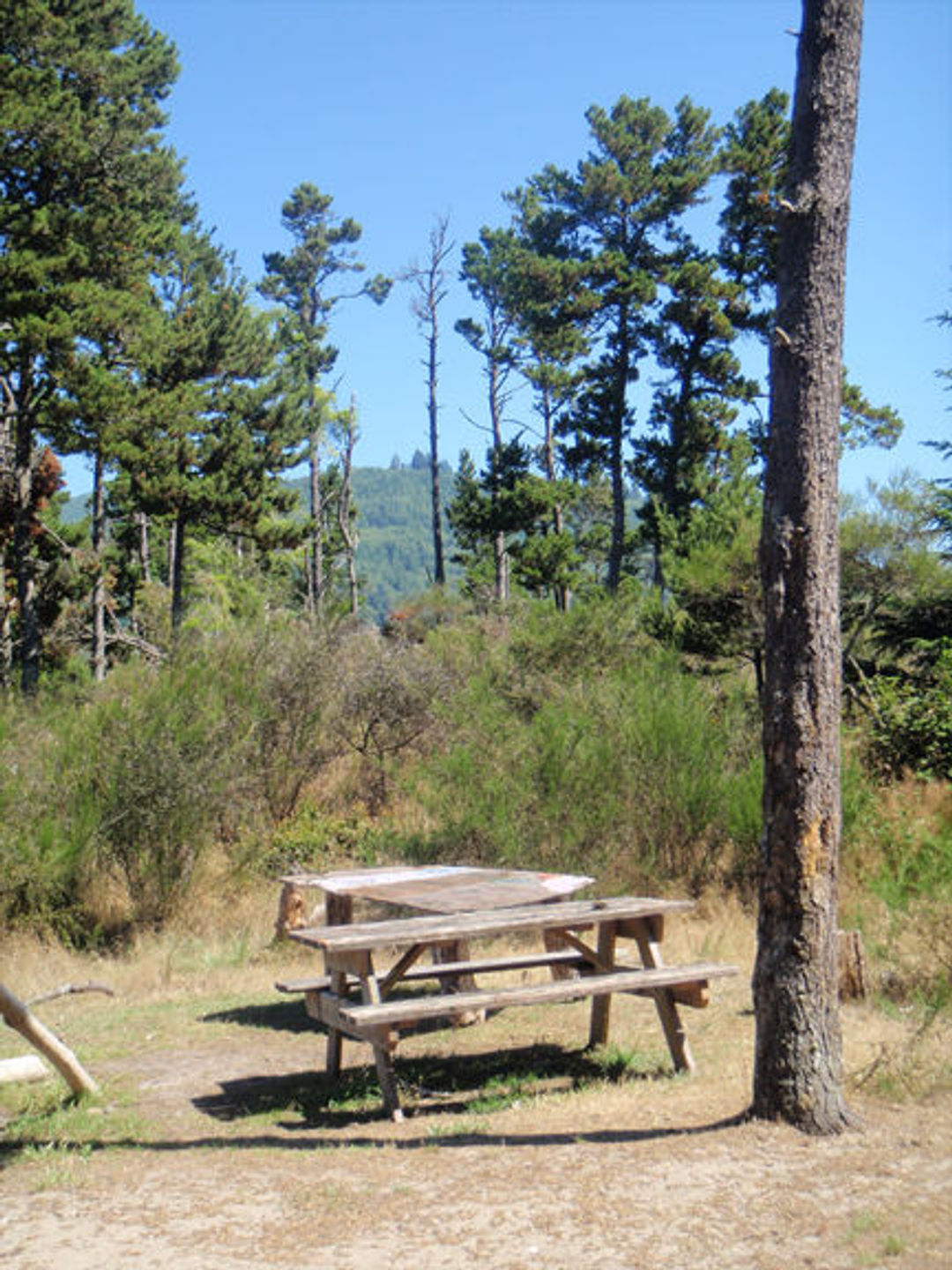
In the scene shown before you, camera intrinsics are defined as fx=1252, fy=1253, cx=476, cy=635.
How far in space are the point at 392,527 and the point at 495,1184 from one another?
6768 inches

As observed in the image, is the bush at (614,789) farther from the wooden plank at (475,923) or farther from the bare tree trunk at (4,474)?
the bare tree trunk at (4,474)

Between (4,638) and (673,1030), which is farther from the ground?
(4,638)

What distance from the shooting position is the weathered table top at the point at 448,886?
671 centimetres

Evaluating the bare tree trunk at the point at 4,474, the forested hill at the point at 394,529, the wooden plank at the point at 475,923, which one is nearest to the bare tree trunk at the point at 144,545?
the bare tree trunk at the point at 4,474

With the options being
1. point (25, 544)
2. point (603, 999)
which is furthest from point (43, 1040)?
point (25, 544)

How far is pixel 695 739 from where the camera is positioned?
1147 centimetres

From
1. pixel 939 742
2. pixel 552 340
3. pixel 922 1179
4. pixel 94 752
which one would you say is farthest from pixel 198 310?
pixel 922 1179

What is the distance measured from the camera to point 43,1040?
5.39 m

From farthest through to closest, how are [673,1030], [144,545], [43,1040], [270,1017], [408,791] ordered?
[144,545]
[408,791]
[270,1017]
[673,1030]
[43,1040]

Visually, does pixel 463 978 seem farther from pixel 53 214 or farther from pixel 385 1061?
pixel 53 214

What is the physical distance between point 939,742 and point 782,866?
6.84 m

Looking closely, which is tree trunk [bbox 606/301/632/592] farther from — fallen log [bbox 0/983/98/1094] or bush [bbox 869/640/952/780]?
fallen log [bbox 0/983/98/1094]

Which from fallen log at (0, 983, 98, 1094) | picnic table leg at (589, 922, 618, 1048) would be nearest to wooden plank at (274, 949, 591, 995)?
picnic table leg at (589, 922, 618, 1048)

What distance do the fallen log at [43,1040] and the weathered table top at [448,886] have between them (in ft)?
5.93
